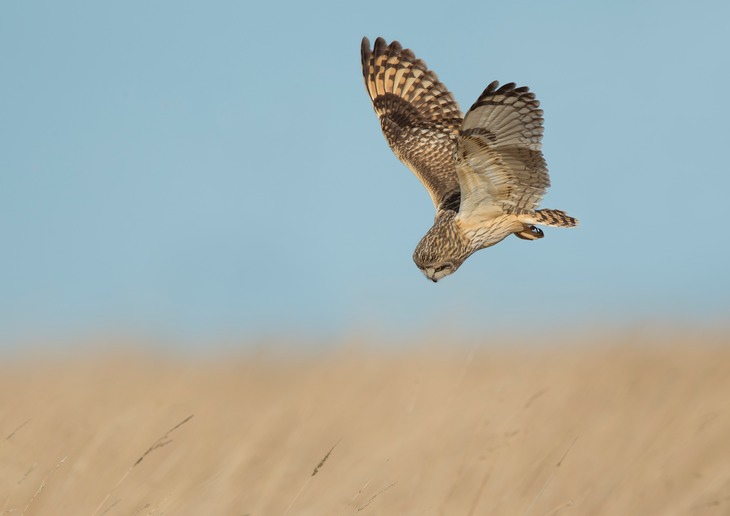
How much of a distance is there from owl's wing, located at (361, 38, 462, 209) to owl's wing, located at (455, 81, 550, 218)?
4.72 ft

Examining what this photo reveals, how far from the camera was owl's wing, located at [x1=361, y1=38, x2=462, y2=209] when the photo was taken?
273 inches

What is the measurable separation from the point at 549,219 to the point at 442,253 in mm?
664

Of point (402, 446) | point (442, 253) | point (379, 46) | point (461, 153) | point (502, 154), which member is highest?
point (379, 46)

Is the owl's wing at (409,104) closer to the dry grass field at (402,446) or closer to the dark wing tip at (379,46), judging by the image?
the dark wing tip at (379,46)

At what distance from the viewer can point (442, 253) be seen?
216 inches

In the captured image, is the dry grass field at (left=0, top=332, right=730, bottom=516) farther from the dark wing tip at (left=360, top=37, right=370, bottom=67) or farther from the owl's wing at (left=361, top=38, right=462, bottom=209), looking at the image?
the dark wing tip at (left=360, top=37, right=370, bottom=67)

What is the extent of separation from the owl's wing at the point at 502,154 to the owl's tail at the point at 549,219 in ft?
0.32

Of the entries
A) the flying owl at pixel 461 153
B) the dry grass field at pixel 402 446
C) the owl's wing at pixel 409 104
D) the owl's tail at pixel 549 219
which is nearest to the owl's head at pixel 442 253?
the flying owl at pixel 461 153

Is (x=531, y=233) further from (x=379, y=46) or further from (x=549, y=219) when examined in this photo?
(x=379, y=46)

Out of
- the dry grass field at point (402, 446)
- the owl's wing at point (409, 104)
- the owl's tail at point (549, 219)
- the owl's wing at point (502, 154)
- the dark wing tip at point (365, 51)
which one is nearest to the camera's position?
the dry grass field at point (402, 446)

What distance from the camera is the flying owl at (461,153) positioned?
192 inches

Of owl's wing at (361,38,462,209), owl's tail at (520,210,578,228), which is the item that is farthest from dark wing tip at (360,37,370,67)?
owl's tail at (520,210,578,228)

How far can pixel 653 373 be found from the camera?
388cm

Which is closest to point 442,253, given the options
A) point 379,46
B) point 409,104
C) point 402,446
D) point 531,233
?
point 531,233
